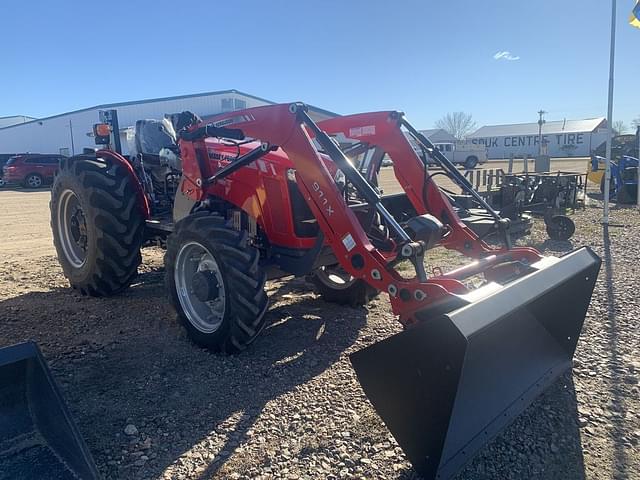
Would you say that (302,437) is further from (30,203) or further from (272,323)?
(30,203)

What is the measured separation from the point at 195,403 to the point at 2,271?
4.99 meters

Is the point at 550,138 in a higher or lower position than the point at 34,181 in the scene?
higher

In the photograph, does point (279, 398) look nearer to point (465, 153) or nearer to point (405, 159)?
point (405, 159)

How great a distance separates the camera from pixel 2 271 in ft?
21.9

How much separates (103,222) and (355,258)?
296cm

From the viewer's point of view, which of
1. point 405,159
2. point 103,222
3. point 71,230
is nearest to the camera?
point 405,159

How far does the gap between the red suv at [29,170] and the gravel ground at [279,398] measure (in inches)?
779

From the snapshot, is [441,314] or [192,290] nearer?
[441,314]

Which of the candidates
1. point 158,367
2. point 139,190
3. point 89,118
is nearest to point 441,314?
point 158,367

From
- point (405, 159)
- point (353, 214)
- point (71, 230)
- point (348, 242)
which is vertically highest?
point (405, 159)

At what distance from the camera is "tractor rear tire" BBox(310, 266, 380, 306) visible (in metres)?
4.94

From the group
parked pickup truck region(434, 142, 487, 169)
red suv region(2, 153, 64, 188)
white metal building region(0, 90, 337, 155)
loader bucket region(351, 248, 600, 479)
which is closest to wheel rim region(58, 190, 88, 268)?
loader bucket region(351, 248, 600, 479)

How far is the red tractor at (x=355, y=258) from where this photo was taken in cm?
243

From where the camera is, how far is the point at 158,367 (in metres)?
3.73
